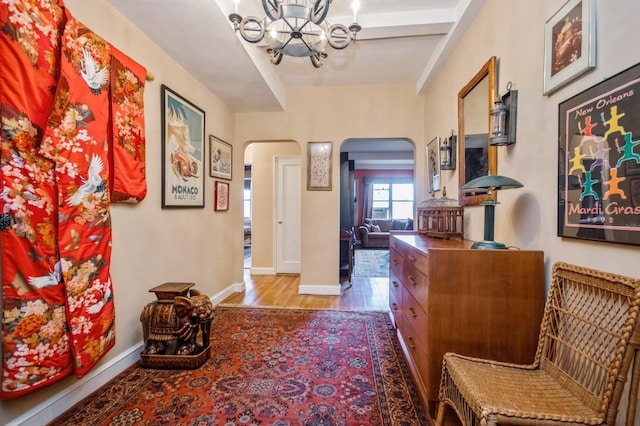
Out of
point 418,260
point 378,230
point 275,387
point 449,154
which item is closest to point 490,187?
point 418,260

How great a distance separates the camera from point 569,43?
4.23 ft

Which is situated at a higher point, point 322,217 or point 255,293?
point 322,217

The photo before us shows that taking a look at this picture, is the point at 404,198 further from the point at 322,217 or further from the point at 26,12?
the point at 26,12

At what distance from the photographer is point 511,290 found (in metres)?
1.42

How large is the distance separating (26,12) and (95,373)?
2.02 meters

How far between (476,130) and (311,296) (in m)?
2.74

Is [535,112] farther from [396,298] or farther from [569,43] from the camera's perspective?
[396,298]

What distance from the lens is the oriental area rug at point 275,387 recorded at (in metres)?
1.60

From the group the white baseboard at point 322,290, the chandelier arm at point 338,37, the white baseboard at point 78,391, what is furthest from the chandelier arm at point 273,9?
the white baseboard at point 322,290

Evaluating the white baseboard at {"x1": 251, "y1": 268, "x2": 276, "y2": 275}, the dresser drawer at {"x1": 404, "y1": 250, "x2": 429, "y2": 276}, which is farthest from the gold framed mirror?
the white baseboard at {"x1": 251, "y1": 268, "x2": 276, "y2": 275}

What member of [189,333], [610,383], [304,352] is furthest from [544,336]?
[189,333]

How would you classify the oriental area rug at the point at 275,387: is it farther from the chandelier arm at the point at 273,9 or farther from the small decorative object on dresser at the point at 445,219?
the chandelier arm at the point at 273,9

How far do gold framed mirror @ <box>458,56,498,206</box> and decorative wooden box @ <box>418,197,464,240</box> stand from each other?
0.43 feet

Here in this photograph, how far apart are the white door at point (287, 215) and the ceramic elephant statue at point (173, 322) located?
10.3ft
